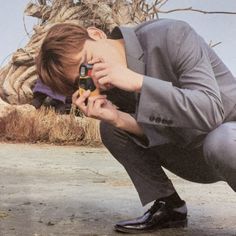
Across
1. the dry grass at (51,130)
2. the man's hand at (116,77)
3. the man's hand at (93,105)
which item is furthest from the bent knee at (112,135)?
the dry grass at (51,130)

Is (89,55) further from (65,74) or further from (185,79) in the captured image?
(185,79)

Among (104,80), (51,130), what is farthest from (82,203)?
(51,130)

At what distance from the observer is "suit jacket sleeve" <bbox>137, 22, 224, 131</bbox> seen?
1.35 m

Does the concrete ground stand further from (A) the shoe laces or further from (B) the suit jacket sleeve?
(B) the suit jacket sleeve

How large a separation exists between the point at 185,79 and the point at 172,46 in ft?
0.32

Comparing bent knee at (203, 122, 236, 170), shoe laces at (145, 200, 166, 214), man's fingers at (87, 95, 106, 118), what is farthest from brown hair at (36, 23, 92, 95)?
shoe laces at (145, 200, 166, 214)

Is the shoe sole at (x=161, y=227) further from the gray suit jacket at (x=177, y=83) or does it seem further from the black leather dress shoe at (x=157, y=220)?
the gray suit jacket at (x=177, y=83)

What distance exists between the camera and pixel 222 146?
1.41 meters

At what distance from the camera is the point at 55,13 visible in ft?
33.8

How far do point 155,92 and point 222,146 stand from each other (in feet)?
0.71

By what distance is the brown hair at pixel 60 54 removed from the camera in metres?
1.50

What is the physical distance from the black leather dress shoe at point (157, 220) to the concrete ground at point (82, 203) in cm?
4

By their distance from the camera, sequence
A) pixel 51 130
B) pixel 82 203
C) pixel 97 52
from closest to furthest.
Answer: pixel 97 52, pixel 82 203, pixel 51 130

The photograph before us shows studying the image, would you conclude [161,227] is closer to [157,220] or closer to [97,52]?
[157,220]
